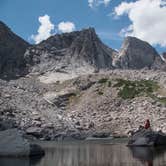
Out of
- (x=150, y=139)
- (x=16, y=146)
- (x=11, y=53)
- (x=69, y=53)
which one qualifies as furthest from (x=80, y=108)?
(x=16, y=146)

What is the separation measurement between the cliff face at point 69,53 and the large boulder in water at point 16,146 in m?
103

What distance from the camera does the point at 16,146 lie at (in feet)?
110

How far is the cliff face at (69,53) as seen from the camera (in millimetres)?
144000

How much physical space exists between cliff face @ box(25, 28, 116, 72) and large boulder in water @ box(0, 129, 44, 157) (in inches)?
4051

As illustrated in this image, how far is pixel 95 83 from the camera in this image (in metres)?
110

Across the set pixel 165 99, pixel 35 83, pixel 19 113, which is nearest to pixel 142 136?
pixel 19 113

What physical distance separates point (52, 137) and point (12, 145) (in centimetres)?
3170

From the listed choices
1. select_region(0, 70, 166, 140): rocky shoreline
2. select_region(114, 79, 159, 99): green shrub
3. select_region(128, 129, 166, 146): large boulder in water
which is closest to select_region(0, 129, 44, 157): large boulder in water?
select_region(128, 129, 166, 146): large boulder in water

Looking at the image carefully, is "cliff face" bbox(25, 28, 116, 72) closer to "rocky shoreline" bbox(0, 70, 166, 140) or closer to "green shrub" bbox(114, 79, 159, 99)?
"rocky shoreline" bbox(0, 70, 166, 140)

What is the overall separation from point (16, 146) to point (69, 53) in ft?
391

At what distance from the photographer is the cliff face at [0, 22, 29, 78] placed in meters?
141

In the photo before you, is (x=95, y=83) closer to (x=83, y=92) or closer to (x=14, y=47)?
(x=83, y=92)

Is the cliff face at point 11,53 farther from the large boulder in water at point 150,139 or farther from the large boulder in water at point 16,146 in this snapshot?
the large boulder in water at point 16,146

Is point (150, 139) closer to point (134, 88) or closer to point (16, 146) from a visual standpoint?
point (16, 146)
